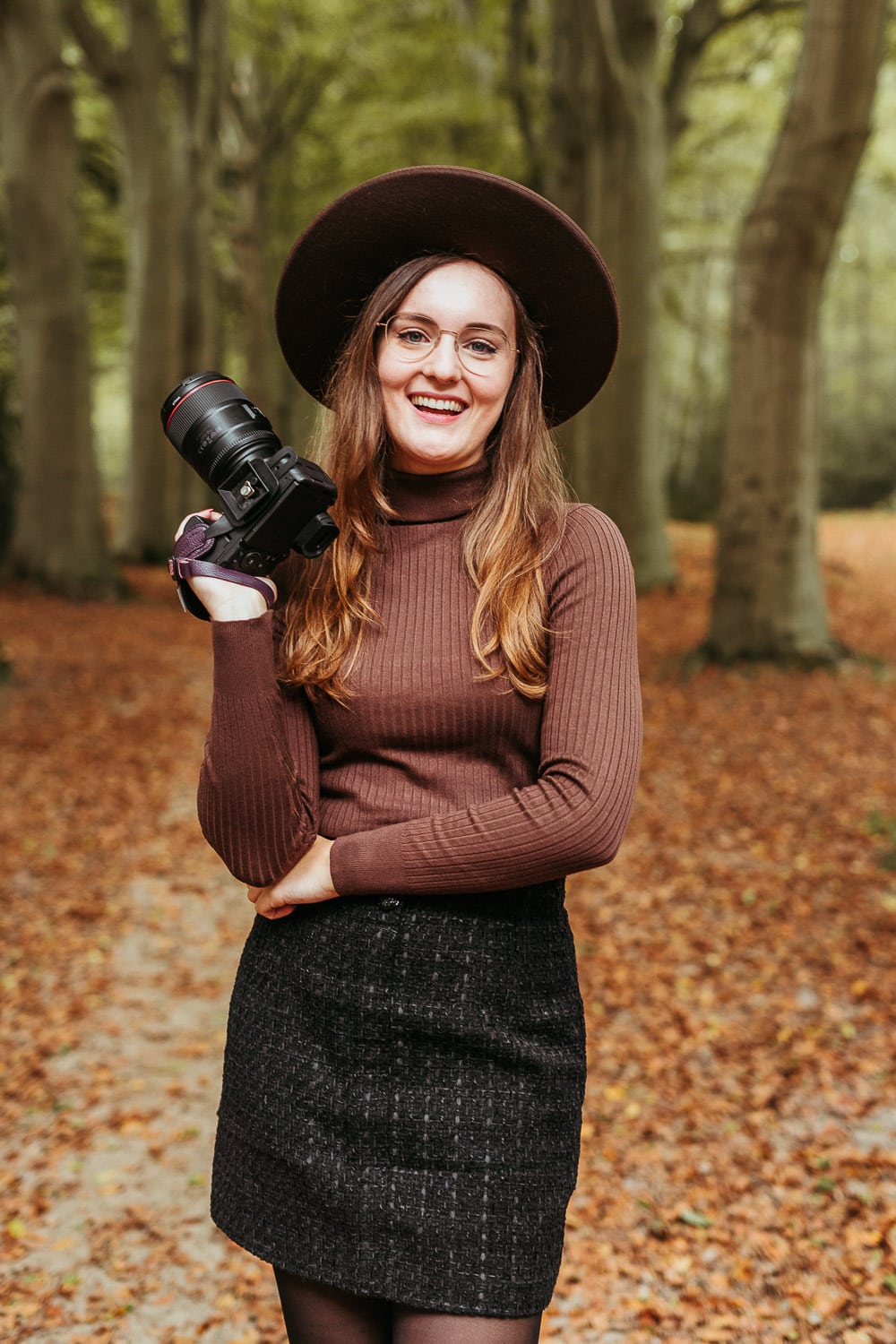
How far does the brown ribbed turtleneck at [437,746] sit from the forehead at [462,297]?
35 centimetres

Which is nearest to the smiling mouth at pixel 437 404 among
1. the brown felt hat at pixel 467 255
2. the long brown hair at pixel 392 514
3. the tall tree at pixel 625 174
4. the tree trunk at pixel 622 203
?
the long brown hair at pixel 392 514

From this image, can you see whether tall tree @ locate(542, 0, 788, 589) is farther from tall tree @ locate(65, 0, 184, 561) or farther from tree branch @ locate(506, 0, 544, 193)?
tall tree @ locate(65, 0, 184, 561)

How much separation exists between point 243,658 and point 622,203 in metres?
12.5

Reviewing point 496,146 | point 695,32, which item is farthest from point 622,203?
point 496,146

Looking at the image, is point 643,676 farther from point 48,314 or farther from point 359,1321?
point 359,1321

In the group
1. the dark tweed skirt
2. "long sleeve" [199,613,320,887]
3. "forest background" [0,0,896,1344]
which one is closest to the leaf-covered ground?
"forest background" [0,0,896,1344]

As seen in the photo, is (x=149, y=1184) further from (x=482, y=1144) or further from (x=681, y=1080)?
(x=482, y=1144)

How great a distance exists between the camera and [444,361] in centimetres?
201

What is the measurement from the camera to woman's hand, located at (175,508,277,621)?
187 cm

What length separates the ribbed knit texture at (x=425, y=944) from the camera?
1.86 metres

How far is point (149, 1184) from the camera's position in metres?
3.92

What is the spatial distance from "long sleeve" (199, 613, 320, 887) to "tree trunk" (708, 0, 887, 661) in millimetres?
8213

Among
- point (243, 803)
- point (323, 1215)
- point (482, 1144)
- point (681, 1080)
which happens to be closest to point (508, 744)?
point (243, 803)

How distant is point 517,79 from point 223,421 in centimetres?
1317
